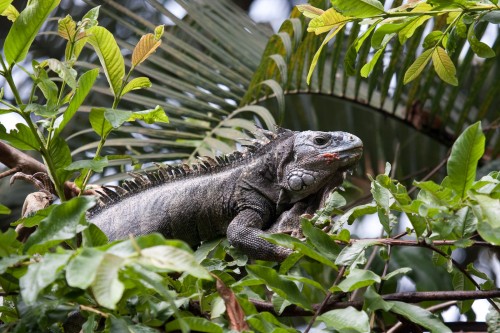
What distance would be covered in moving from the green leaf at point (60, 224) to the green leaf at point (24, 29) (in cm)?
49

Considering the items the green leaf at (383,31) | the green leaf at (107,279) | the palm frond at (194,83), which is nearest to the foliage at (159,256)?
the green leaf at (107,279)

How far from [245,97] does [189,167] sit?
0.70 meters

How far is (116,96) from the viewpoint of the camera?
6.91ft

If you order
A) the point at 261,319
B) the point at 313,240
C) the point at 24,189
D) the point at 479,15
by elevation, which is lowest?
the point at 24,189

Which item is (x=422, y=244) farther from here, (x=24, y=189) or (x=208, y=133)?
(x=24, y=189)

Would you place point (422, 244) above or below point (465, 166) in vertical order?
below

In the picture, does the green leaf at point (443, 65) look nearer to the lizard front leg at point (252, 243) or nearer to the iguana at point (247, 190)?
the iguana at point (247, 190)

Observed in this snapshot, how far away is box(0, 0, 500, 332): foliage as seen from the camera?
130 cm

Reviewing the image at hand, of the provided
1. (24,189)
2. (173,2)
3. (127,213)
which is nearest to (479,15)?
(127,213)

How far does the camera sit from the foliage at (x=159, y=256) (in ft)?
4.27

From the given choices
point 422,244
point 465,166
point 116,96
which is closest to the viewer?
point 465,166

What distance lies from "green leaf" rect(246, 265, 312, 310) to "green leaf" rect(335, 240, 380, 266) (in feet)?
0.37

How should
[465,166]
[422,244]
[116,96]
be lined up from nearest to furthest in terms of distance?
1. [465,166]
2. [422,244]
3. [116,96]

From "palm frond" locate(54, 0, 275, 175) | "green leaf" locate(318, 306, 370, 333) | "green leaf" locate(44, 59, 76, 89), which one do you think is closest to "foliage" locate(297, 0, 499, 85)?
"green leaf" locate(44, 59, 76, 89)
